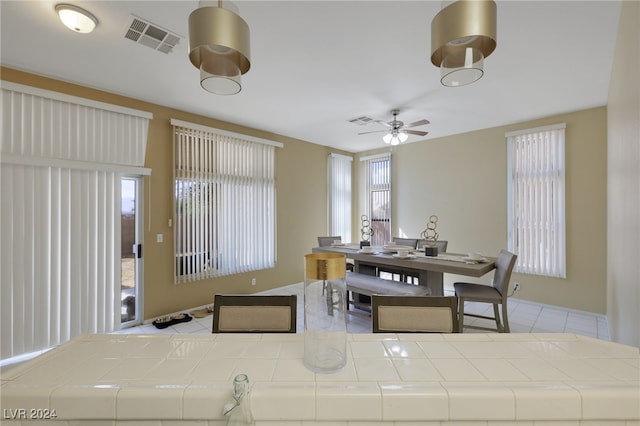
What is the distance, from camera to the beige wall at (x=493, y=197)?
11.9 ft

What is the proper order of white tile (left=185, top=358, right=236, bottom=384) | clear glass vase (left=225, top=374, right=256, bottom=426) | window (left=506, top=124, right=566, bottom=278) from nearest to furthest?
clear glass vase (left=225, top=374, right=256, bottom=426) → white tile (left=185, top=358, right=236, bottom=384) → window (left=506, top=124, right=566, bottom=278)

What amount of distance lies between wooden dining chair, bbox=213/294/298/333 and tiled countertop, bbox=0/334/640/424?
14.8 inches

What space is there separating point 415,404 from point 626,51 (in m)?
2.64

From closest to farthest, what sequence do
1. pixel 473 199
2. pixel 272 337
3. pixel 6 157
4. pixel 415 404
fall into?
pixel 415 404, pixel 272 337, pixel 6 157, pixel 473 199

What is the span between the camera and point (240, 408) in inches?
26.2

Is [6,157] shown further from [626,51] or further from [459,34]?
[626,51]

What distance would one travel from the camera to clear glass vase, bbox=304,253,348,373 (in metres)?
0.86

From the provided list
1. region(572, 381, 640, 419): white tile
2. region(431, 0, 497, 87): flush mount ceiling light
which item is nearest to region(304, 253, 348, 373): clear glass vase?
region(572, 381, 640, 419): white tile

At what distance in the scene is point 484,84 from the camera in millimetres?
2924

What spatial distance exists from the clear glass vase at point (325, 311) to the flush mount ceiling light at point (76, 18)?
2361mm

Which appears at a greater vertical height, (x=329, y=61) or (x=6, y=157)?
(x=329, y=61)

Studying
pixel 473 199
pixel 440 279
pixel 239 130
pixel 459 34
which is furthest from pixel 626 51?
pixel 239 130

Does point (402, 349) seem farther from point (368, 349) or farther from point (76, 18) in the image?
point (76, 18)

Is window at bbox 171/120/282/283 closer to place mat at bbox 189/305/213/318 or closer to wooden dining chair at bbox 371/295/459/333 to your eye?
place mat at bbox 189/305/213/318
